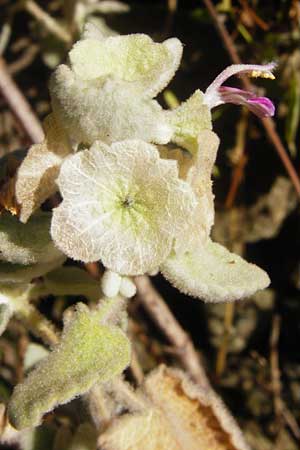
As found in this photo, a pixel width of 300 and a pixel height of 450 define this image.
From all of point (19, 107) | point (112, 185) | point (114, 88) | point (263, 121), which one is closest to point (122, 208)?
point (112, 185)

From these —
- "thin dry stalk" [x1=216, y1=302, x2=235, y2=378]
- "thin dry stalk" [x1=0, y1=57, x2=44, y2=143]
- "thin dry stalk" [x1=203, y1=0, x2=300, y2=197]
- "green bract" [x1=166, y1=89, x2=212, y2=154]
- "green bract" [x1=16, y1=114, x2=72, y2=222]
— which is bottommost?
"thin dry stalk" [x1=216, y1=302, x2=235, y2=378]

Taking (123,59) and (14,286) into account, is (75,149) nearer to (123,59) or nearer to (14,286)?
(123,59)

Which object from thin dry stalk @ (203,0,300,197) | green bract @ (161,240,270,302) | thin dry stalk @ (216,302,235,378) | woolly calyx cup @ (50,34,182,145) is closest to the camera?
woolly calyx cup @ (50,34,182,145)

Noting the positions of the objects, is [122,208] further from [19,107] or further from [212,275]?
[19,107]

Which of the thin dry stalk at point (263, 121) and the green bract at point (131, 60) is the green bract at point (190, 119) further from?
the thin dry stalk at point (263, 121)

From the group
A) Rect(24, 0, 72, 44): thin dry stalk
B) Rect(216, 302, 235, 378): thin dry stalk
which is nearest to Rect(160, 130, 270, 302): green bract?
Rect(216, 302, 235, 378): thin dry stalk

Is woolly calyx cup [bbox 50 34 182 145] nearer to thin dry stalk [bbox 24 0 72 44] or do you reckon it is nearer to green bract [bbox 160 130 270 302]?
green bract [bbox 160 130 270 302]

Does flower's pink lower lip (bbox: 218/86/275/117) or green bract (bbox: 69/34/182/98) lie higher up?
green bract (bbox: 69/34/182/98)
